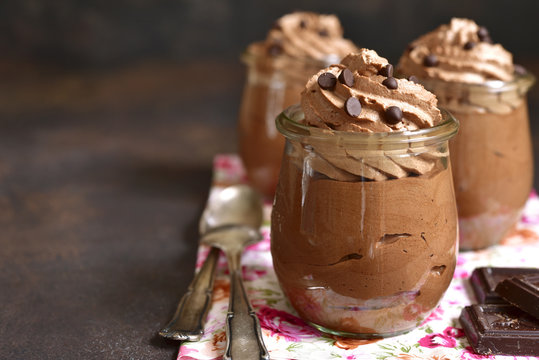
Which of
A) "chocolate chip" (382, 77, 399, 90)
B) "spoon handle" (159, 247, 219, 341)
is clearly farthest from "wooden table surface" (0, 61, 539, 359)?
"chocolate chip" (382, 77, 399, 90)

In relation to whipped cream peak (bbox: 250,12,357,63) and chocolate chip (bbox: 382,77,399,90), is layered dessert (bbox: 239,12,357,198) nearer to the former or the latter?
whipped cream peak (bbox: 250,12,357,63)

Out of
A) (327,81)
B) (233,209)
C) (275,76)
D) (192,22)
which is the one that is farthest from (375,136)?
(192,22)

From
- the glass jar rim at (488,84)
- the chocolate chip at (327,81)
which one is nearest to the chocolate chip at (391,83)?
the chocolate chip at (327,81)

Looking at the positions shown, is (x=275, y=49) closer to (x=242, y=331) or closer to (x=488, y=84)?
(x=488, y=84)

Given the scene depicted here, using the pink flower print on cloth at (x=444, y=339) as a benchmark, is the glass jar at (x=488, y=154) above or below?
above

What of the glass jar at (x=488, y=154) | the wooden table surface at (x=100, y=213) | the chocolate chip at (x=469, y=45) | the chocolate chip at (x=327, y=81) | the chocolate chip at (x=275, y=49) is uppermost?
the chocolate chip at (x=469, y=45)

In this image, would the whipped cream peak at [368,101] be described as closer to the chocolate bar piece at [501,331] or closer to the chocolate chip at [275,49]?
the chocolate bar piece at [501,331]

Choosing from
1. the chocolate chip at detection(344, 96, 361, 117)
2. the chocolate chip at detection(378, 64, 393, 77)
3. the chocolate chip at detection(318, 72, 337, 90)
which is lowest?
the chocolate chip at detection(344, 96, 361, 117)
